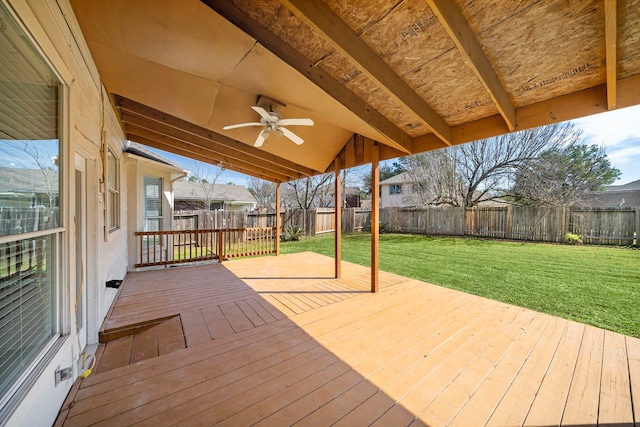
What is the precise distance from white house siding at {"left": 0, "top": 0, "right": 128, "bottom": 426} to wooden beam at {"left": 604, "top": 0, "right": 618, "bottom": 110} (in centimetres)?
296

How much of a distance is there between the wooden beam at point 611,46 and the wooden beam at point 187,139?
4.71 meters

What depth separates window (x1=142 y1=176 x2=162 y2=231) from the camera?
572cm

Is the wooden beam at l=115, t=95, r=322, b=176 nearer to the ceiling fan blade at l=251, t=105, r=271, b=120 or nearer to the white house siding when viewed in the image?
the white house siding

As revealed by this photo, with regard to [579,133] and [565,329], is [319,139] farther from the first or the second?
[579,133]

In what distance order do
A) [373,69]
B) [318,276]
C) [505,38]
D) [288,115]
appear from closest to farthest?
[505,38]
[373,69]
[288,115]
[318,276]

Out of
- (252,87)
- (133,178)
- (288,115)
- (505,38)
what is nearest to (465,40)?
(505,38)

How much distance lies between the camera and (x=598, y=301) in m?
3.56

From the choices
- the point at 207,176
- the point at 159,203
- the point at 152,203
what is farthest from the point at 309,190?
the point at 152,203

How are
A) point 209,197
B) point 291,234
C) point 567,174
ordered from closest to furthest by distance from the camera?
point 567,174 < point 291,234 < point 209,197

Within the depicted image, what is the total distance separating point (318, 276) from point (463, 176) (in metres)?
10.3

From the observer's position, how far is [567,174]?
9508mm

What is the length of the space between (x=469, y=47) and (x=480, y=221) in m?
10.7

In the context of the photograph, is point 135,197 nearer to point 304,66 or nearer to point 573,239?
→ point 304,66

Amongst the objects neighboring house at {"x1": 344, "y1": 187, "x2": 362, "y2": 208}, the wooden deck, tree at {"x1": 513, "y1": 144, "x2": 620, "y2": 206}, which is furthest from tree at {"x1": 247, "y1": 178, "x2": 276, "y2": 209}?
the wooden deck
